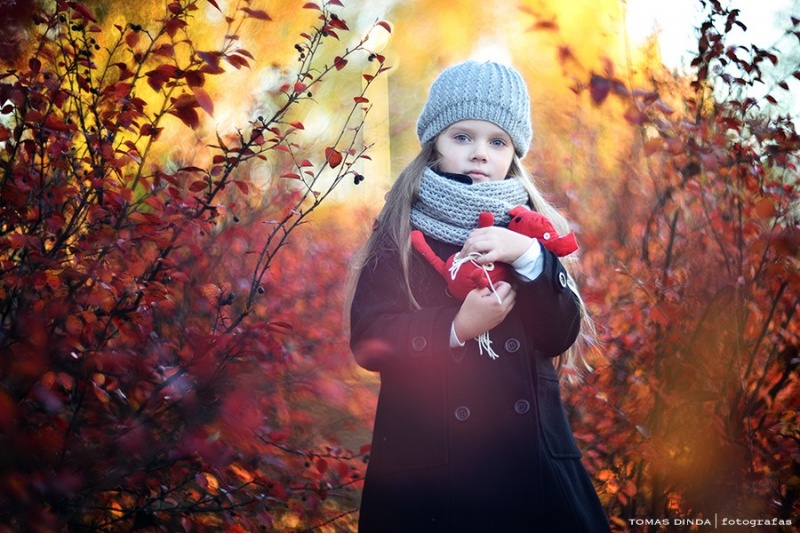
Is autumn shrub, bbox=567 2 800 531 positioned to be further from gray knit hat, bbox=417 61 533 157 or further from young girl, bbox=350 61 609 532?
young girl, bbox=350 61 609 532

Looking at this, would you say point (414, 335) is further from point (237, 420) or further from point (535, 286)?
point (237, 420)

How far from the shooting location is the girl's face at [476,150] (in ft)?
8.68

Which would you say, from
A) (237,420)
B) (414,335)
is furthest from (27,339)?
(414,335)

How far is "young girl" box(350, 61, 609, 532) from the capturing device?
2320mm

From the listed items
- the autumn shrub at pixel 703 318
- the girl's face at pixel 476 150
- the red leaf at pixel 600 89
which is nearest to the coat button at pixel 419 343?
the girl's face at pixel 476 150

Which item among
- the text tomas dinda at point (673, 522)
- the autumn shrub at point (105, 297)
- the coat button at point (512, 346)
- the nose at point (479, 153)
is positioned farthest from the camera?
the text tomas dinda at point (673, 522)

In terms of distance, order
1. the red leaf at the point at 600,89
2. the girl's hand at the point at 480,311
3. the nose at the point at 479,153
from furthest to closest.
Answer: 1. the red leaf at the point at 600,89
2. the nose at the point at 479,153
3. the girl's hand at the point at 480,311

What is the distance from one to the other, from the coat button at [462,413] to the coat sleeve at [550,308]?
33 cm

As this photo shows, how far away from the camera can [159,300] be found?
289 centimetres

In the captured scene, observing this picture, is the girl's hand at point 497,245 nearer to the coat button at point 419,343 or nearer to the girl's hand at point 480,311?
A: the girl's hand at point 480,311

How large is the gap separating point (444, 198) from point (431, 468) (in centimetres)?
82

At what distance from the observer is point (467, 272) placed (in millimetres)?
2348

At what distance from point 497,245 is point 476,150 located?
0.45 meters

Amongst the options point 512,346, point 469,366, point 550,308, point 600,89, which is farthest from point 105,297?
point 600,89
